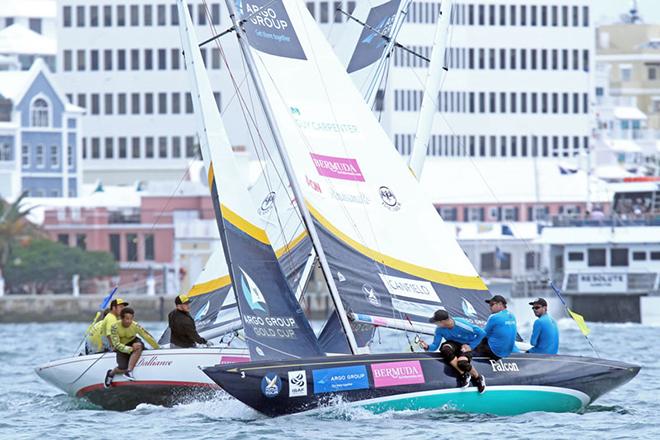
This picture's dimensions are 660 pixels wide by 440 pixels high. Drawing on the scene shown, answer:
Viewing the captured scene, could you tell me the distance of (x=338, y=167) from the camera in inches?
1008

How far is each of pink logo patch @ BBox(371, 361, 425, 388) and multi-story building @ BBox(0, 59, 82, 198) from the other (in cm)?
7217

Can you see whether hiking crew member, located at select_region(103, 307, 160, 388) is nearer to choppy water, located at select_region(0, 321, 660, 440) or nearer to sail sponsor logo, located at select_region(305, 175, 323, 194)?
choppy water, located at select_region(0, 321, 660, 440)

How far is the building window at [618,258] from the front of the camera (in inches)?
2581

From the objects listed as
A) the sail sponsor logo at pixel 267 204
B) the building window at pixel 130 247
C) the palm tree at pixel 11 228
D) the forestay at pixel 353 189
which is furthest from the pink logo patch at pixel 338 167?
the building window at pixel 130 247

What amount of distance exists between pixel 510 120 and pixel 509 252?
15463mm

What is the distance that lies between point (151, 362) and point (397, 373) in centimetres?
413

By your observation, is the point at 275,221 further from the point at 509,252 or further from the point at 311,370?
the point at 509,252

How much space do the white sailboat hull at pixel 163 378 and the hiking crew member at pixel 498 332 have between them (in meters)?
3.44

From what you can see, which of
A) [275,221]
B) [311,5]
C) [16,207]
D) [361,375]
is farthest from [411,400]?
[311,5]

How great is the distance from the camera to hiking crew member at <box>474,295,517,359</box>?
24.8 m

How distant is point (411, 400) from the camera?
2452 cm

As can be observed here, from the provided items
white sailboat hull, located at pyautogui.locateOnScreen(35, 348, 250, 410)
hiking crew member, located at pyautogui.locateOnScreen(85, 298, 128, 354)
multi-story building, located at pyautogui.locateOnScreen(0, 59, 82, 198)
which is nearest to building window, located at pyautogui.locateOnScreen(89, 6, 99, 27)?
multi-story building, located at pyautogui.locateOnScreen(0, 59, 82, 198)

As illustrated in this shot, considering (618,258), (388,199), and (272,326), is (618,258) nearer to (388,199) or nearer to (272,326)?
(388,199)

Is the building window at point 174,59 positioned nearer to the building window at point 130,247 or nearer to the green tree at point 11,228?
the building window at point 130,247
